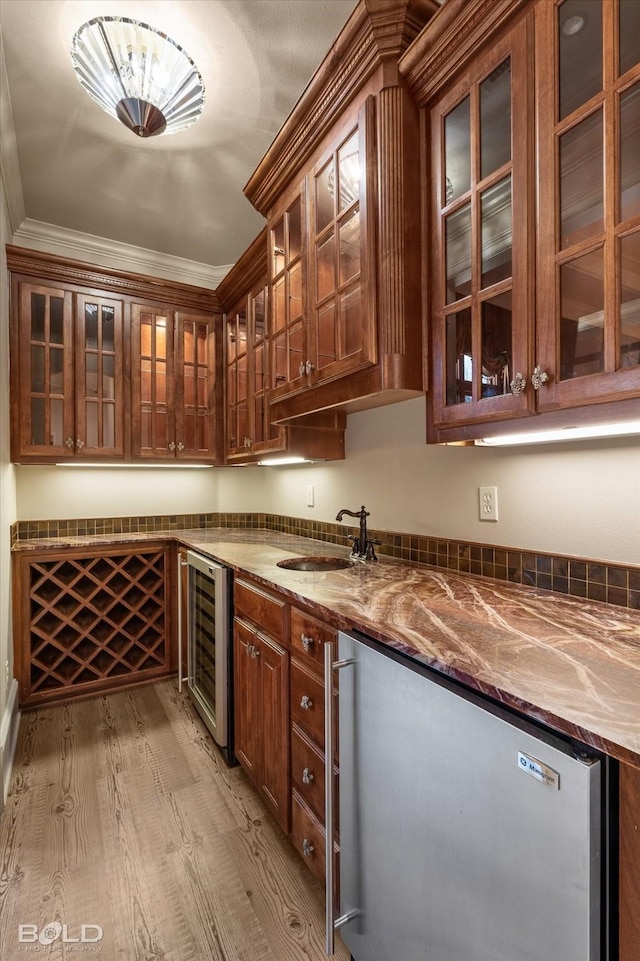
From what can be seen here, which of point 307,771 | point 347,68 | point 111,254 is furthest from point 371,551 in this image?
point 111,254

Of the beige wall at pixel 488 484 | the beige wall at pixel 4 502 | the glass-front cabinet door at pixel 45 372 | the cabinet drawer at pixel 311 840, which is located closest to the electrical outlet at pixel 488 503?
the beige wall at pixel 488 484

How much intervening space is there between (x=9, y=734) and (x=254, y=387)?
6.98 ft

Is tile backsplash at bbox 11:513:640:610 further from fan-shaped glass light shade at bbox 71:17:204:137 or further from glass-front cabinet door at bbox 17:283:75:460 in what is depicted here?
fan-shaped glass light shade at bbox 71:17:204:137

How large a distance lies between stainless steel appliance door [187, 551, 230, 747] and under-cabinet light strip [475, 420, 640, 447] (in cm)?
133

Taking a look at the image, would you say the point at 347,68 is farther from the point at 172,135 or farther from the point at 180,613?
the point at 180,613

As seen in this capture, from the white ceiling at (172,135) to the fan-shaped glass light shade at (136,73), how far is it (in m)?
0.09

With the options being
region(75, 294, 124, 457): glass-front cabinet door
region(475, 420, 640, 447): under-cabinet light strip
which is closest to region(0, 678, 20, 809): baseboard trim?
region(75, 294, 124, 457): glass-front cabinet door

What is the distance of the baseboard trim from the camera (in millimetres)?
1845

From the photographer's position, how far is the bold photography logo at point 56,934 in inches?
49.8

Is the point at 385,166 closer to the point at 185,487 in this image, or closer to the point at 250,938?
the point at 250,938

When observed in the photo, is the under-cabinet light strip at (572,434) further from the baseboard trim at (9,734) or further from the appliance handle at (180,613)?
the baseboard trim at (9,734)

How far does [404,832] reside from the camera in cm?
97

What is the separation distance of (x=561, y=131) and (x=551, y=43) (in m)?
0.21

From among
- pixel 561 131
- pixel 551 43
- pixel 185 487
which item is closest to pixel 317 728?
pixel 561 131
